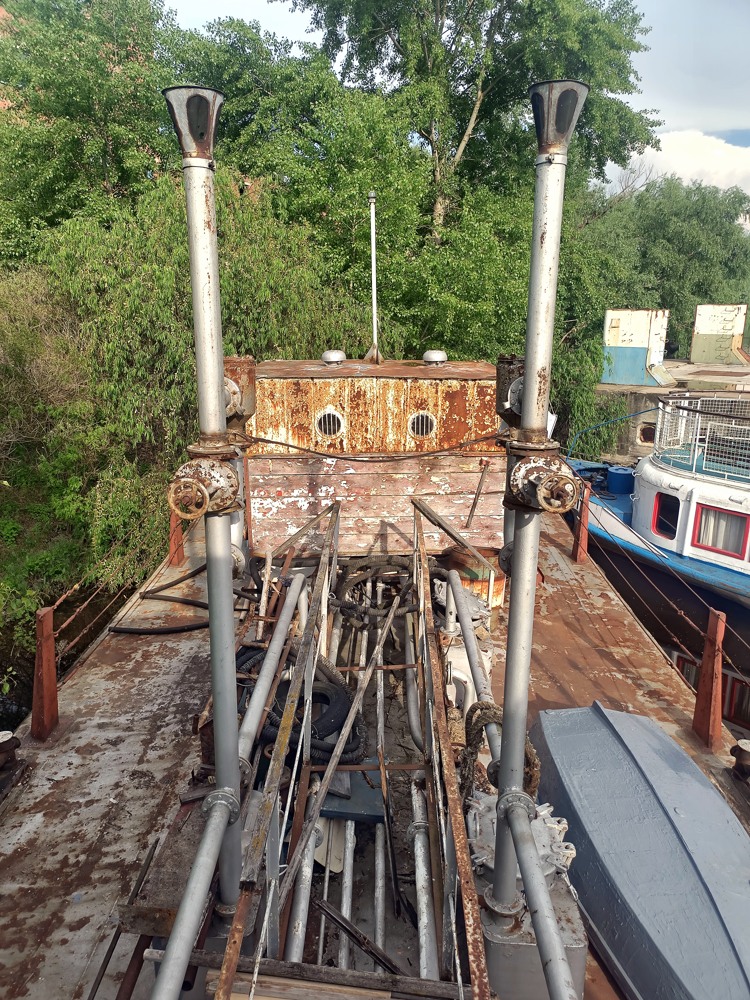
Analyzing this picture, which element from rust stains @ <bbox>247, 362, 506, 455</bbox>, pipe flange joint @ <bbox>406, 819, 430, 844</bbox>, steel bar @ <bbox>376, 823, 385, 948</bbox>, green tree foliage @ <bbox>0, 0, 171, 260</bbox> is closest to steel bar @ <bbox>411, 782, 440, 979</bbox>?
pipe flange joint @ <bbox>406, 819, 430, 844</bbox>

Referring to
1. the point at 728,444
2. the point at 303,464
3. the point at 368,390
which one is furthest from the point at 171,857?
the point at 728,444

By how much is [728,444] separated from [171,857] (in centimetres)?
1320

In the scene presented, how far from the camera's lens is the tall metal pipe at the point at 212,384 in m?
2.61

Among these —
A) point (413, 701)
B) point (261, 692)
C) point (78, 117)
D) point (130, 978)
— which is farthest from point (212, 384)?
point (78, 117)

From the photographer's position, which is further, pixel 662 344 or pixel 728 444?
pixel 662 344

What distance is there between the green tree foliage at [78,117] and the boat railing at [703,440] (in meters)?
12.8

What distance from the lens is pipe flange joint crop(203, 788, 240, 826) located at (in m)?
2.72

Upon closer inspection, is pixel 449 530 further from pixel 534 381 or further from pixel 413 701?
pixel 534 381

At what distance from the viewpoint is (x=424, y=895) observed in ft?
11.2

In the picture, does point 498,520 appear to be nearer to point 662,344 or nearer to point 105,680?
point 105,680

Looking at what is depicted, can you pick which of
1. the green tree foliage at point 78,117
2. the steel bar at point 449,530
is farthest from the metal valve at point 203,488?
the green tree foliage at point 78,117

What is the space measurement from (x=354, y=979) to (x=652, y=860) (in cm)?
274

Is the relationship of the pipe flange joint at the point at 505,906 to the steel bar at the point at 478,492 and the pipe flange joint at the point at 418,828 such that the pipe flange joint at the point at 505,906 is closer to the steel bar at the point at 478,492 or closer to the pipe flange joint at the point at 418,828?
the pipe flange joint at the point at 418,828

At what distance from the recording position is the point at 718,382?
23469 mm
